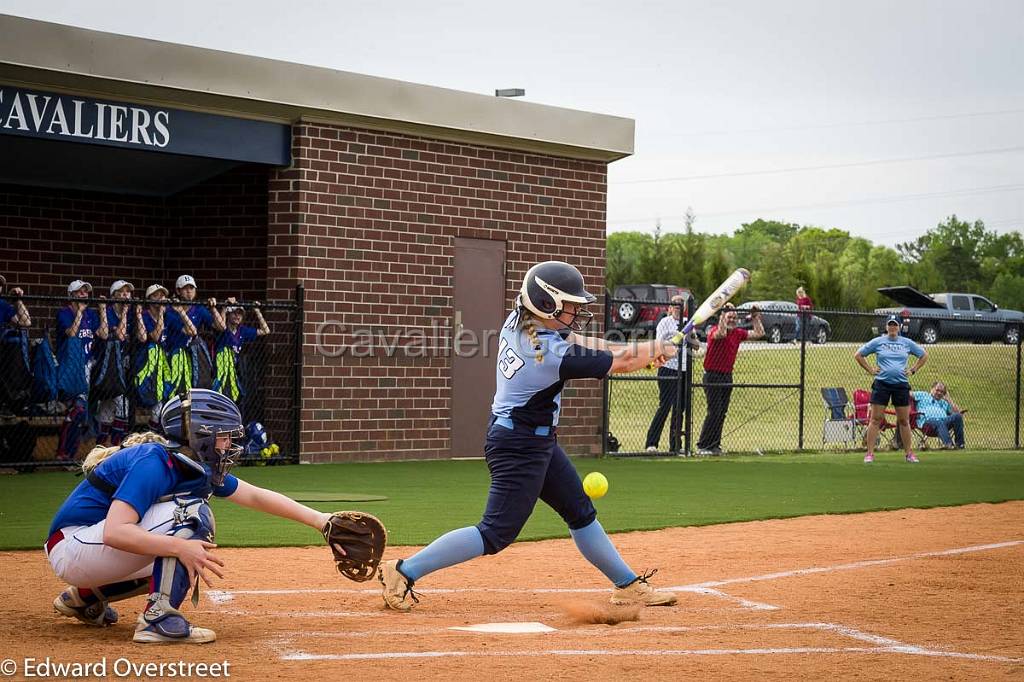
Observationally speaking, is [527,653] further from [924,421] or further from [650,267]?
[650,267]

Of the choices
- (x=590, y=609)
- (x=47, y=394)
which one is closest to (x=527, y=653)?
(x=590, y=609)

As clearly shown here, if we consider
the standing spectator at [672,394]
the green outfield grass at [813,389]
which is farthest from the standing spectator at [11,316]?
the green outfield grass at [813,389]

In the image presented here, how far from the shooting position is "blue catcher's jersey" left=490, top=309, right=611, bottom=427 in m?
6.75

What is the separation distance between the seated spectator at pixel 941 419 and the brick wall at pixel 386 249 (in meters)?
8.82

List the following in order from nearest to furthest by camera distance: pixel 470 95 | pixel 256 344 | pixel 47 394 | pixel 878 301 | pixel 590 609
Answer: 1. pixel 590 609
2. pixel 47 394
3. pixel 256 344
4. pixel 470 95
5. pixel 878 301

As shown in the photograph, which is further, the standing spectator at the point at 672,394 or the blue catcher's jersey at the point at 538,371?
the standing spectator at the point at 672,394

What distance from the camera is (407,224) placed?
1850 centimetres

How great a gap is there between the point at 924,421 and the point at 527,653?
20738mm

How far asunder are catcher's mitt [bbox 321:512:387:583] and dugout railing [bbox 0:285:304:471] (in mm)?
9014

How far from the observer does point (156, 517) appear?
5.88m

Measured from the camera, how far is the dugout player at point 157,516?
5.74 m

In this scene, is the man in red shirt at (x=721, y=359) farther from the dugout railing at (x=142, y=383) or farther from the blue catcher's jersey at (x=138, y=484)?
the blue catcher's jersey at (x=138, y=484)

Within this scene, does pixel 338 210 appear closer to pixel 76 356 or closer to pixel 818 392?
pixel 76 356

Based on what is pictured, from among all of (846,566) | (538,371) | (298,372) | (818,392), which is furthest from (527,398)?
(818,392)
